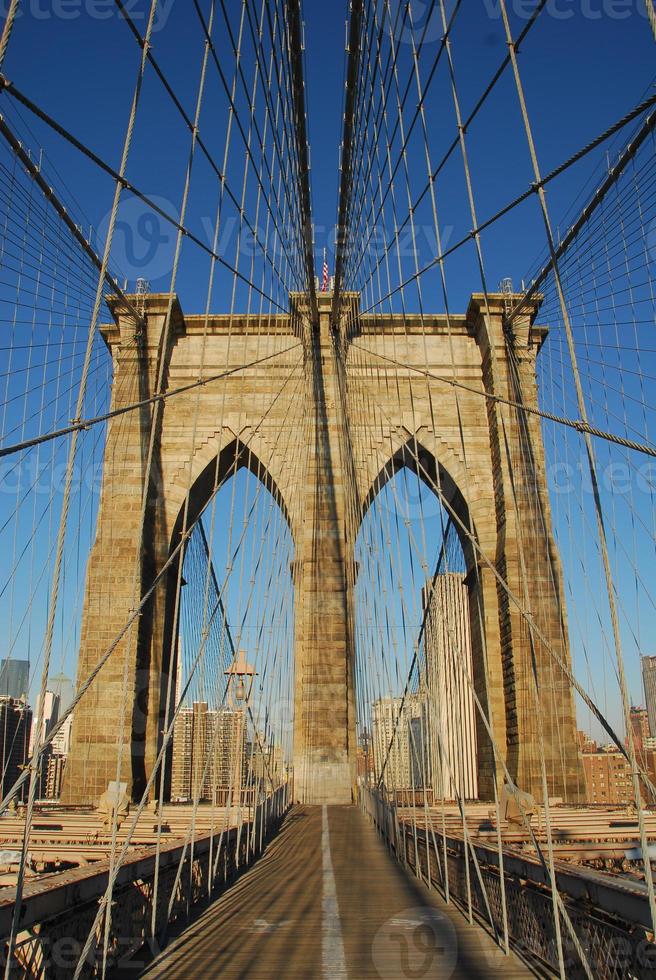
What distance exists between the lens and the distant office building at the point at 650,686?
1048 cm

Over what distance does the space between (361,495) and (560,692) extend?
478cm

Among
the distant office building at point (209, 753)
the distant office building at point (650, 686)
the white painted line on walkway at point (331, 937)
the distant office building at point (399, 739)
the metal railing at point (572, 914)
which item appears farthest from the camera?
the distant office building at point (650, 686)

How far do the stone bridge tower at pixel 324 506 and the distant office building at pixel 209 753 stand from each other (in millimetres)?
1442

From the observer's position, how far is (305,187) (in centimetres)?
1238

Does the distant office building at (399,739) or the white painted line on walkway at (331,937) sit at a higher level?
the distant office building at (399,739)

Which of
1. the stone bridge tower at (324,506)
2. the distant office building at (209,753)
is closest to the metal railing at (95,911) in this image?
the distant office building at (209,753)

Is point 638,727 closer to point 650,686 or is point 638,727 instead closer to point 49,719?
point 650,686

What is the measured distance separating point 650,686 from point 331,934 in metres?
9.86

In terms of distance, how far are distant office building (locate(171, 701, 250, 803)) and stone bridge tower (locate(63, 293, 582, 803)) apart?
1442mm

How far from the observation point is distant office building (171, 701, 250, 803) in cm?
632

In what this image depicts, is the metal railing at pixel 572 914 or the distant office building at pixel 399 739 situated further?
the distant office building at pixel 399 739

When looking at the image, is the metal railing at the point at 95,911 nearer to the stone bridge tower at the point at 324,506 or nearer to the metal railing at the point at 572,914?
the metal railing at the point at 572,914

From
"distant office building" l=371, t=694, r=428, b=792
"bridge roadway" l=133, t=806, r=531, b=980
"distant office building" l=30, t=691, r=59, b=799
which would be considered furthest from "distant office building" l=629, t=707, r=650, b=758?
"distant office building" l=30, t=691, r=59, b=799

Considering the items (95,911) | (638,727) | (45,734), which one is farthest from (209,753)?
(638,727)
